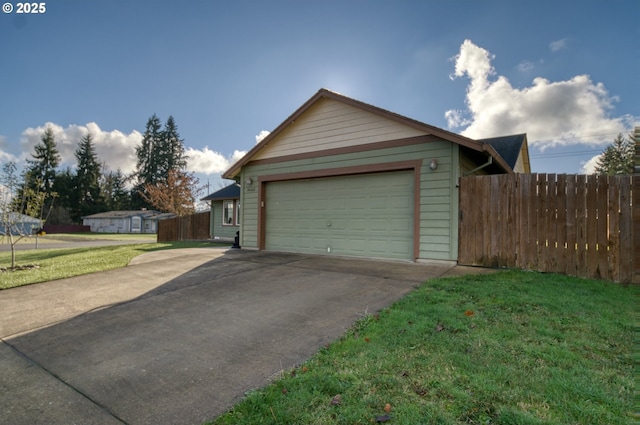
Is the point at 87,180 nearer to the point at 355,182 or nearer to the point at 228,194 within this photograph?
the point at 228,194

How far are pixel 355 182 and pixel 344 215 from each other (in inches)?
38.9

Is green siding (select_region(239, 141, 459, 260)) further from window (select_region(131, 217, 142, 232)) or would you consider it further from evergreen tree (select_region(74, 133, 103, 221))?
evergreen tree (select_region(74, 133, 103, 221))

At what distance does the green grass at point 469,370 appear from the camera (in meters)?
1.91

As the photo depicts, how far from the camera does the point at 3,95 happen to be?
464 inches

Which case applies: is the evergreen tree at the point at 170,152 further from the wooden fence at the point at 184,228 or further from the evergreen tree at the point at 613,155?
the evergreen tree at the point at 613,155

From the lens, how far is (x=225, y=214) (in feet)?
61.0

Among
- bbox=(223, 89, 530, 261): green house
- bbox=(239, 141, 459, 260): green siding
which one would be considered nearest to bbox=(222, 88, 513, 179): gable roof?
bbox=(223, 89, 530, 261): green house

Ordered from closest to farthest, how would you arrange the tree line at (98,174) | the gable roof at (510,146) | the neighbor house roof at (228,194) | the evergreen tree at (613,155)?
the gable roof at (510,146) → the neighbor house roof at (228,194) → the evergreen tree at (613,155) → the tree line at (98,174)

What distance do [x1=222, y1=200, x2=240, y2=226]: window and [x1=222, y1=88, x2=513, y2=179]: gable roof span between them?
6.73 meters

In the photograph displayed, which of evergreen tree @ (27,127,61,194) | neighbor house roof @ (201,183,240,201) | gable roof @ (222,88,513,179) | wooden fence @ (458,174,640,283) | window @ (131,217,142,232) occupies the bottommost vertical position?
window @ (131,217,142,232)

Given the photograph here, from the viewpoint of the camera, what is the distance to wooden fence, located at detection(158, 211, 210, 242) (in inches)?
742

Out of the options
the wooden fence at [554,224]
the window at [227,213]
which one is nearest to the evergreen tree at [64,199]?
the window at [227,213]

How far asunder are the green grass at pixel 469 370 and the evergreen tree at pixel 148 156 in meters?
55.7

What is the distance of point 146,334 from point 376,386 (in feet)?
9.10
